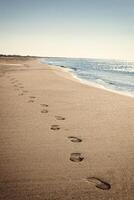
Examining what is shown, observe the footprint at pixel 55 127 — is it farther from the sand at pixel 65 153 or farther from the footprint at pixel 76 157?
the footprint at pixel 76 157

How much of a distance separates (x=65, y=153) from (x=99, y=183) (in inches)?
34.9

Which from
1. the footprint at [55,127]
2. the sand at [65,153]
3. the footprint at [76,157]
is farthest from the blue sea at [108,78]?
the footprint at [76,157]

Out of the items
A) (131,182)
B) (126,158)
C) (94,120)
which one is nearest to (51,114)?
(94,120)

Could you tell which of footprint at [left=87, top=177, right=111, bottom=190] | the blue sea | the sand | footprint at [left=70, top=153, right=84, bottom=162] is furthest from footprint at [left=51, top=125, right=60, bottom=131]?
the blue sea

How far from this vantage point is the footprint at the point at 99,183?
2796 millimetres

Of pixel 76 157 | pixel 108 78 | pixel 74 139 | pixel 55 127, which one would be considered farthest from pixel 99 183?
pixel 108 78

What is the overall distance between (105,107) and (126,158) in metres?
3.43

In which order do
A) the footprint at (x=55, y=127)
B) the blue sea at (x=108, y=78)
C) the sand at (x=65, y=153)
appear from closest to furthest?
1. the sand at (x=65, y=153)
2. the footprint at (x=55, y=127)
3. the blue sea at (x=108, y=78)

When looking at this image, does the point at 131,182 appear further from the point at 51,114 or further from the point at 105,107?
the point at 105,107

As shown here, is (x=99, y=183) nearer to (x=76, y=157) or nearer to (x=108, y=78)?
(x=76, y=157)

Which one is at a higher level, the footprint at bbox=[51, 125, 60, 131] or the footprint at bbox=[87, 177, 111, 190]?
the footprint at bbox=[51, 125, 60, 131]

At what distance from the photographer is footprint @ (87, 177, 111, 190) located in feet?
9.17

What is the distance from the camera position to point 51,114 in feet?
19.5

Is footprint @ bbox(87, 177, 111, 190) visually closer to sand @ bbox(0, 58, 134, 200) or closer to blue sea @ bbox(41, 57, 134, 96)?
sand @ bbox(0, 58, 134, 200)
